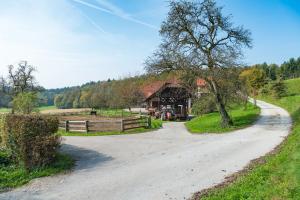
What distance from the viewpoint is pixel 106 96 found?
7794 centimetres

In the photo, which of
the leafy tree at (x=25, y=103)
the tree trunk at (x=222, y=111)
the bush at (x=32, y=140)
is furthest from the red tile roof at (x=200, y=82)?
the bush at (x=32, y=140)

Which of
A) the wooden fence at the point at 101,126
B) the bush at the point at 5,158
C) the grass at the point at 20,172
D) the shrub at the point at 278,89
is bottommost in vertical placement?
the grass at the point at 20,172

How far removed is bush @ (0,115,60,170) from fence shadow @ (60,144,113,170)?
4.84 ft

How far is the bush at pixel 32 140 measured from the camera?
44.6 feet

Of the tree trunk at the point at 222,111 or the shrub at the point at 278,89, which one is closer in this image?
the tree trunk at the point at 222,111

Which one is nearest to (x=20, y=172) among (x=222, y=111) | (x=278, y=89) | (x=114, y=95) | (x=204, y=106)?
(x=222, y=111)

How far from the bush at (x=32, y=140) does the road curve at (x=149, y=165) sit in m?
1.40

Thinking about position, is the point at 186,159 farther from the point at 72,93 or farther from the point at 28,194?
the point at 72,93

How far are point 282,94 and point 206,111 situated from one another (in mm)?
24800

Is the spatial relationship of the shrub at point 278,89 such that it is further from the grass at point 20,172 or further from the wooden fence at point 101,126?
the grass at point 20,172

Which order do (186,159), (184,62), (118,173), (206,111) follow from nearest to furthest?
(118,173) → (186,159) → (184,62) → (206,111)

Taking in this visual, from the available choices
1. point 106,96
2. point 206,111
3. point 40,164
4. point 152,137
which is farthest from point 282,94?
point 40,164

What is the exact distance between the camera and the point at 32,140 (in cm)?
1367

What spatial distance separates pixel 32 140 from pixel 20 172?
52.6 inches
